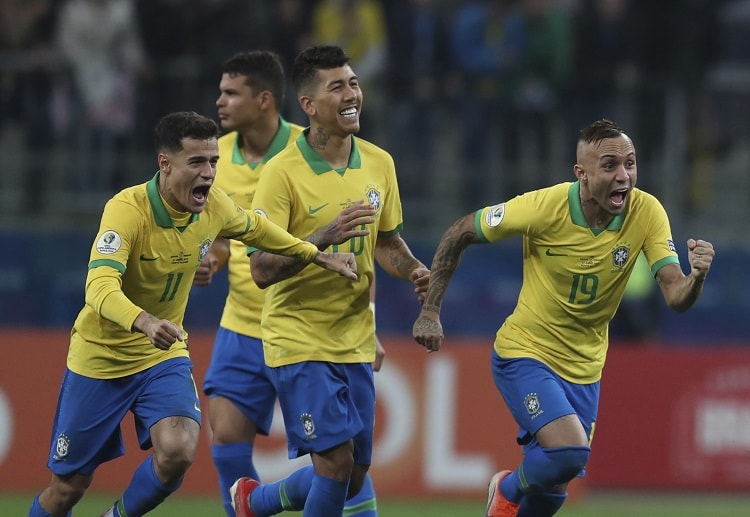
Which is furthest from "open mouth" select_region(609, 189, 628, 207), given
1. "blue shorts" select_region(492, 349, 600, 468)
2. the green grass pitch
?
the green grass pitch

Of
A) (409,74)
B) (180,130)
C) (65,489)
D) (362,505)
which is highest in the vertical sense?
(409,74)

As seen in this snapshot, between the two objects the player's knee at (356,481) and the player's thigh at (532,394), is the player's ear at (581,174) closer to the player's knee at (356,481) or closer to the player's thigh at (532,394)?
the player's thigh at (532,394)

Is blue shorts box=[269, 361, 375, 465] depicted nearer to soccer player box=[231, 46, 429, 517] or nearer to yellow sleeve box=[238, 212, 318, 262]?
soccer player box=[231, 46, 429, 517]

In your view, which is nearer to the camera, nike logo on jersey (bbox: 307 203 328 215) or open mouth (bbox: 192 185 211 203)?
open mouth (bbox: 192 185 211 203)

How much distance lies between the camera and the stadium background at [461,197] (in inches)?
496

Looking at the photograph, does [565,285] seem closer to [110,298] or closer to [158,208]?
[158,208]

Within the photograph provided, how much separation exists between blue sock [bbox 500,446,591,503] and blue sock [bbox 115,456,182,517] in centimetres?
192

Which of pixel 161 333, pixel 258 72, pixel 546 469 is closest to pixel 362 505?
pixel 546 469

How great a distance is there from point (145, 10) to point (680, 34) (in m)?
5.25

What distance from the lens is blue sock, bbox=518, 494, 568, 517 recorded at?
27.8 feet

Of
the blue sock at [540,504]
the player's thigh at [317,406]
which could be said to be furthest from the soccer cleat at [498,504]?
the player's thigh at [317,406]

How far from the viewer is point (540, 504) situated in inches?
336

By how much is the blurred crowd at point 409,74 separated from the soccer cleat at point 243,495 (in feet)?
18.5

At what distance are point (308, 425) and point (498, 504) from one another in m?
1.35
